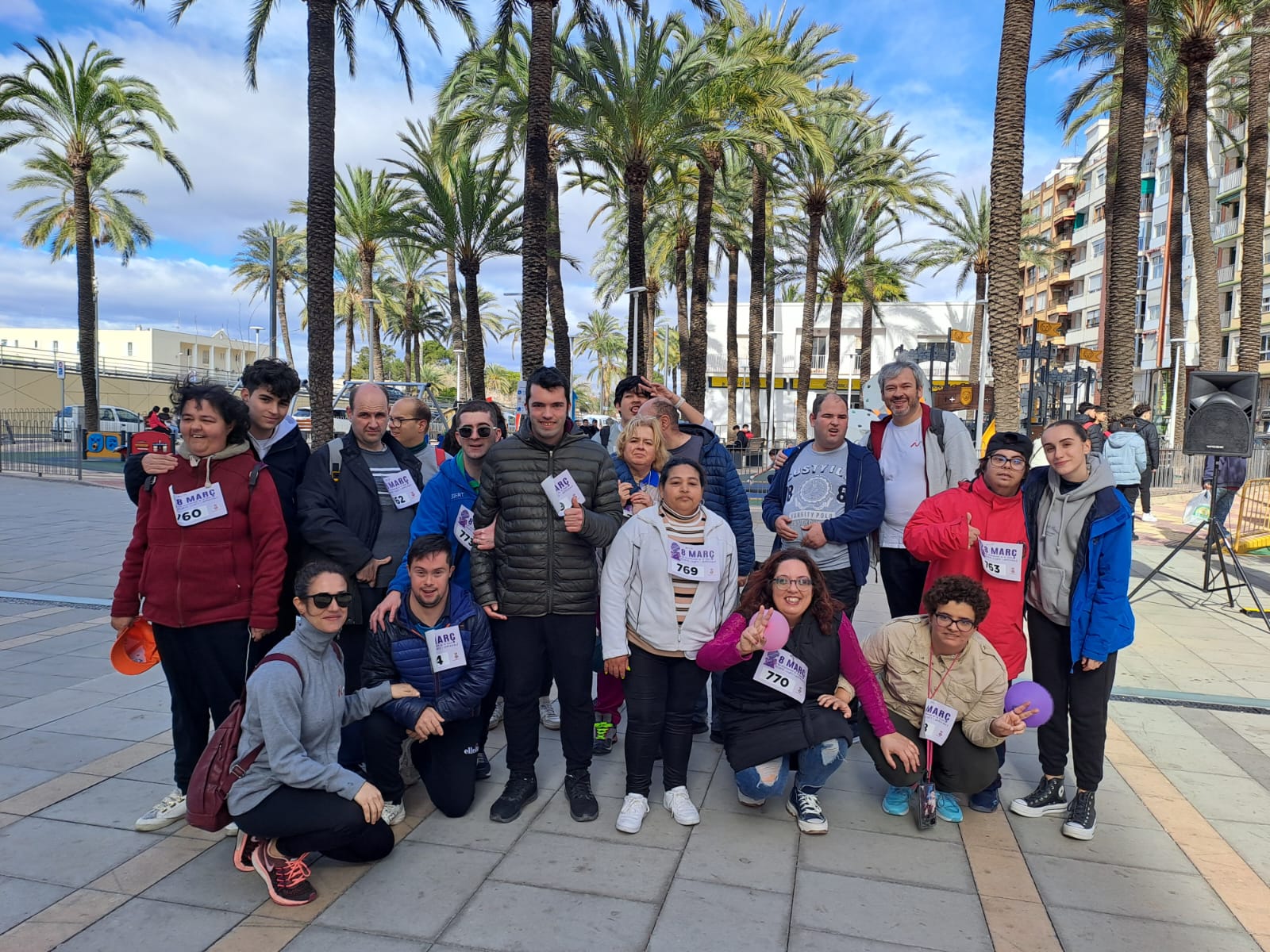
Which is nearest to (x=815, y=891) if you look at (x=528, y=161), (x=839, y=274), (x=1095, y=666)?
(x=1095, y=666)

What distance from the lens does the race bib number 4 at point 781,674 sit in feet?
12.5

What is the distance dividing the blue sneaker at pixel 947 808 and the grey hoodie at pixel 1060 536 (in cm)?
99

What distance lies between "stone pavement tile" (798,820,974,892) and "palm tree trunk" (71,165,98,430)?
2723 centimetres

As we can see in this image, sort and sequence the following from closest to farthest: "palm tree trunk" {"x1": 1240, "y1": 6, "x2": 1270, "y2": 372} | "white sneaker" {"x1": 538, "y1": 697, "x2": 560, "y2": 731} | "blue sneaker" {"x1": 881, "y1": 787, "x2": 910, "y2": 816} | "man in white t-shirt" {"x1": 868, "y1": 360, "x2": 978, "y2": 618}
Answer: "blue sneaker" {"x1": 881, "y1": 787, "x2": 910, "y2": 816}
"man in white t-shirt" {"x1": 868, "y1": 360, "x2": 978, "y2": 618}
"white sneaker" {"x1": 538, "y1": 697, "x2": 560, "y2": 731}
"palm tree trunk" {"x1": 1240, "y1": 6, "x2": 1270, "y2": 372}

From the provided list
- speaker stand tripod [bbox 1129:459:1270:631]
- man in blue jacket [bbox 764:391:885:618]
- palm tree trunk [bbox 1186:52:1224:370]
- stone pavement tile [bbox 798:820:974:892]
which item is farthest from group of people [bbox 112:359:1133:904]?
palm tree trunk [bbox 1186:52:1224:370]

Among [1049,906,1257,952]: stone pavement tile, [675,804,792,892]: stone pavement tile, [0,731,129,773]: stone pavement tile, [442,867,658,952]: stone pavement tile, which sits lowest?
[1049,906,1257,952]: stone pavement tile

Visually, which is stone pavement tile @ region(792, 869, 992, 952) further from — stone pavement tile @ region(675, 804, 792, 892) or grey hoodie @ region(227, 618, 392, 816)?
grey hoodie @ region(227, 618, 392, 816)

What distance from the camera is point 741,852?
3623mm

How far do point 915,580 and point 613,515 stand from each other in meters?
1.85

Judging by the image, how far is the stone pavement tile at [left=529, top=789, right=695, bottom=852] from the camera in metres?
3.71

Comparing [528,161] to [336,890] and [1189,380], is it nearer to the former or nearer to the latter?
[1189,380]

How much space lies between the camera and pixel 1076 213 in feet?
197

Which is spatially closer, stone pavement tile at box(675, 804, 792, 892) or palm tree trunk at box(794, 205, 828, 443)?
stone pavement tile at box(675, 804, 792, 892)

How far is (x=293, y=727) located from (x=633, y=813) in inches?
60.5
